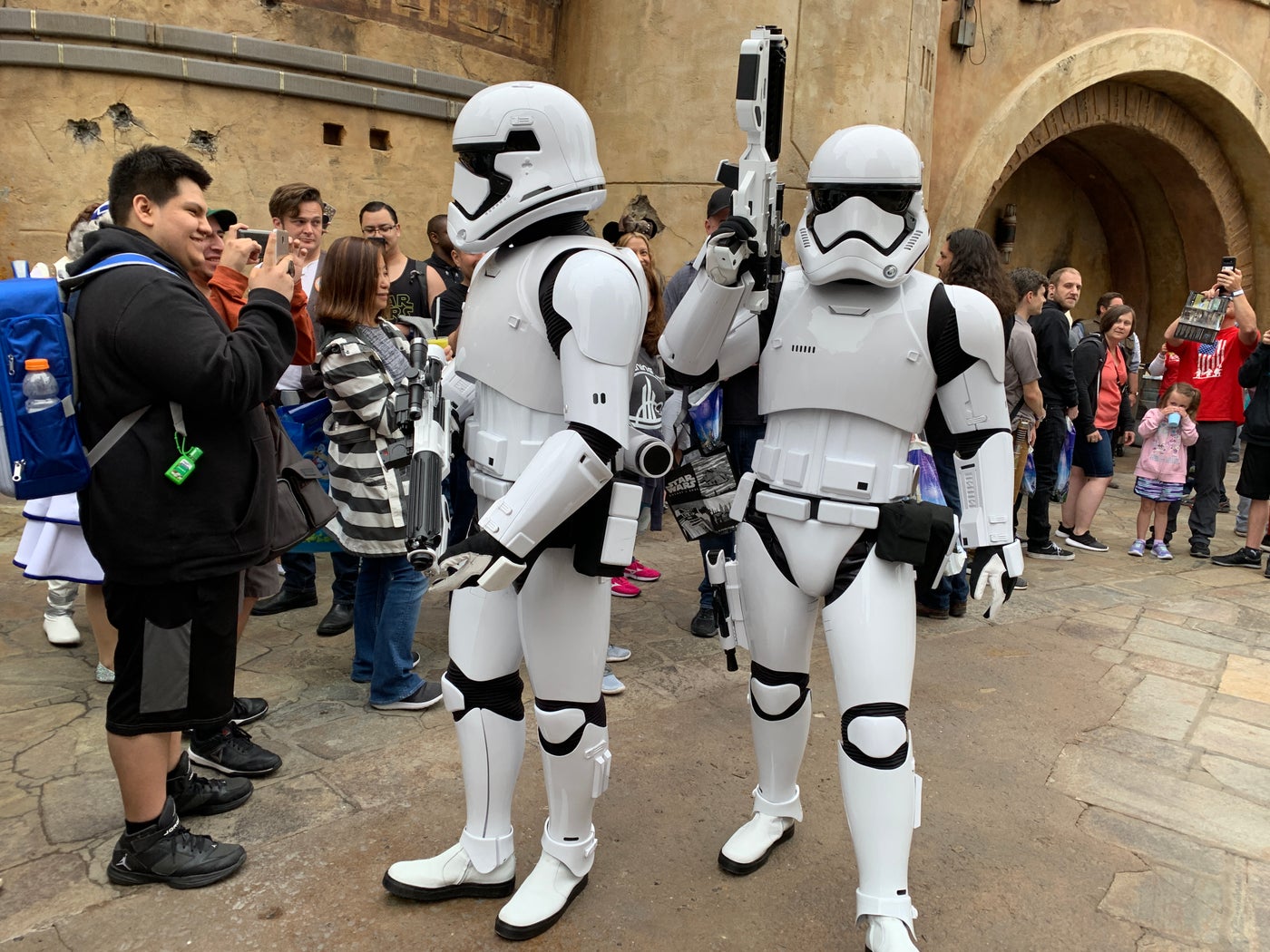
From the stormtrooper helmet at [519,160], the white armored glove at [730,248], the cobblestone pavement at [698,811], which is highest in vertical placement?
the stormtrooper helmet at [519,160]

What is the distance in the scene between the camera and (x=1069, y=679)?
4.13 m

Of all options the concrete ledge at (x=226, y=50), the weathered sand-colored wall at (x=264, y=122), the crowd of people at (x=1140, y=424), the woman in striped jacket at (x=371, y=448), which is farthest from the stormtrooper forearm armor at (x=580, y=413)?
the concrete ledge at (x=226, y=50)

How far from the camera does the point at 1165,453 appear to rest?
6328mm

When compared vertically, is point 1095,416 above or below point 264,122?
below

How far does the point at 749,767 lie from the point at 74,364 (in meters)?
2.29

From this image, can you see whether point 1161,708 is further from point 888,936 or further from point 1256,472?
point 1256,472

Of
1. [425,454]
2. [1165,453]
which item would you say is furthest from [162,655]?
[1165,453]

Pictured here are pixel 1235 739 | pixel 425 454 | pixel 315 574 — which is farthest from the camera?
pixel 315 574

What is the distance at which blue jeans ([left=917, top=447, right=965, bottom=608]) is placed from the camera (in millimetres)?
4793

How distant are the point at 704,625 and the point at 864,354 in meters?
2.36

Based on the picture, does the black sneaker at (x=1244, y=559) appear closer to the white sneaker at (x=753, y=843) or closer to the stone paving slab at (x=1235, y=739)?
the stone paving slab at (x=1235, y=739)

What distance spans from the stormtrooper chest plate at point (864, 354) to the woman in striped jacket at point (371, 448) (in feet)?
5.10

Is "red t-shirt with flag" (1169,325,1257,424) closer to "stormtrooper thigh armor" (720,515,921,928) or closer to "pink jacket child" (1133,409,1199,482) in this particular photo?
"pink jacket child" (1133,409,1199,482)

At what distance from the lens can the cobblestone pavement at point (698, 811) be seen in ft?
7.71
